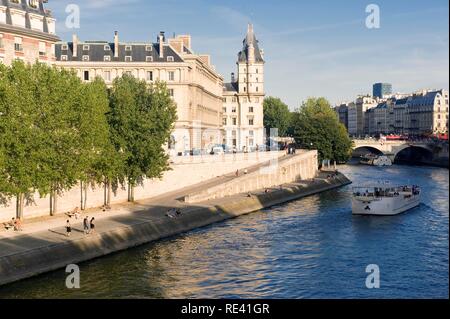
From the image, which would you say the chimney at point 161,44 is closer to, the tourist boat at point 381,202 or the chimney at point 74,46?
the chimney at point 74,46

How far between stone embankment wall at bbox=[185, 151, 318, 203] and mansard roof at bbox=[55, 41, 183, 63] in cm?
2303

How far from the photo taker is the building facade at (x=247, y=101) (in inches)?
5507

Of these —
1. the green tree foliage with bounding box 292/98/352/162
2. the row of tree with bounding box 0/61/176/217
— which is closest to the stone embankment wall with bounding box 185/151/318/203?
the row of tree with bounding box 0/61/176/217

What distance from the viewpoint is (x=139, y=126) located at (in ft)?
203

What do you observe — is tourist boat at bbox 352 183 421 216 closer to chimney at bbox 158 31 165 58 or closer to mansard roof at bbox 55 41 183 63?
mansard roof at bbox 55 41 183 63

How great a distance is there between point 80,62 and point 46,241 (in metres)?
55.4

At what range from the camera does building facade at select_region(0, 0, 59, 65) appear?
59375mm

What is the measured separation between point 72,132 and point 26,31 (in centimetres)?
1530

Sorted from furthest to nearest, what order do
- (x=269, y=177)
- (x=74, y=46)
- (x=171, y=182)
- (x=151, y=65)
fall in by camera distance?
(x=74, y=46) → (x=151, y=65) → (x=269, y=177) → (x=171, y=182)

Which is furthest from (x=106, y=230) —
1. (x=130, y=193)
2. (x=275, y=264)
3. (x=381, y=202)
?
(x=381, y=202)

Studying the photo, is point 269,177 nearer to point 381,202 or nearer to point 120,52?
point 381,202

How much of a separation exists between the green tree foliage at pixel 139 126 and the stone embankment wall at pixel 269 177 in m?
5.81

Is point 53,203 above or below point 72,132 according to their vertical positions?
below
